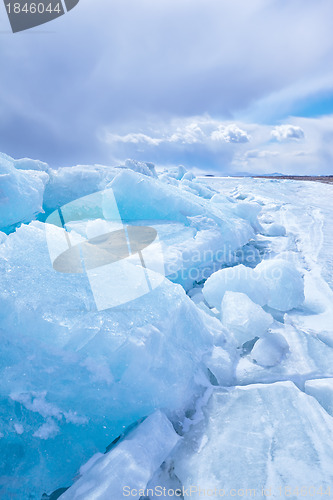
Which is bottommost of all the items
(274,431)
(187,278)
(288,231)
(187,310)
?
(288,231)

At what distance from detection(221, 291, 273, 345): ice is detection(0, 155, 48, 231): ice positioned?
285 centimetres

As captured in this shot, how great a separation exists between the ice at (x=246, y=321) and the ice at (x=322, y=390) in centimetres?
48

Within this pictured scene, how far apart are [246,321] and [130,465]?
4.12 ft

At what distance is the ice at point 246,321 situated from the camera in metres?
2.06

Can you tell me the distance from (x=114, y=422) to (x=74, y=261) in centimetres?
106

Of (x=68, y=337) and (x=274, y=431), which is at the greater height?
(x=68, y=337)

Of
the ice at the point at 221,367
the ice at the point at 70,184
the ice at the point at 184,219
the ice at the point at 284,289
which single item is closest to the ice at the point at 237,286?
the ice at the point at 284,289

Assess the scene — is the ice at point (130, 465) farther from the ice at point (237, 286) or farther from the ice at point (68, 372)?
the ice at point (237, 286)

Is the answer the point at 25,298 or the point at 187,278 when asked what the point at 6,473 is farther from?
the point at 187,278

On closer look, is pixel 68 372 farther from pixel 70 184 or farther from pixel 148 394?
pixel 70 184

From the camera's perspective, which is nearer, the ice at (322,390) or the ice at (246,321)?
the ice at (322,390)

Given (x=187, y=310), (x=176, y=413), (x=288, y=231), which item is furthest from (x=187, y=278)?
(x=288, y=231)

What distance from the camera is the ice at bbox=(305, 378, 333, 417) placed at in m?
1.58

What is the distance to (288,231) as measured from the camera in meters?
6.54
